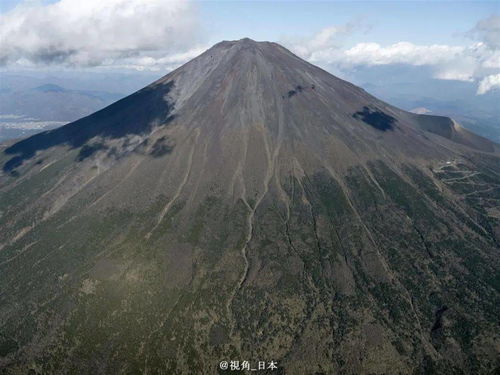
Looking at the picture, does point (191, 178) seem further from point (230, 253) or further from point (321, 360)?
point (321, 360)

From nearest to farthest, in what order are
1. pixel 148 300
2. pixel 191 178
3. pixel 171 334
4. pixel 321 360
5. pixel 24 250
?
pixel 321 360 < pixel 171 334 < pixel 148 300 < pixel 24 250 < pixel 191 178

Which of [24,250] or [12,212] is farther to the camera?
[12,212]

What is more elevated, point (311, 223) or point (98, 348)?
point (311, 223)

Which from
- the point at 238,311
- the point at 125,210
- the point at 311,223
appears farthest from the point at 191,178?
the point at 238,311

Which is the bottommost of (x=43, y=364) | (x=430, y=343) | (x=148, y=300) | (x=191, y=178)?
(x=43, y=364)
